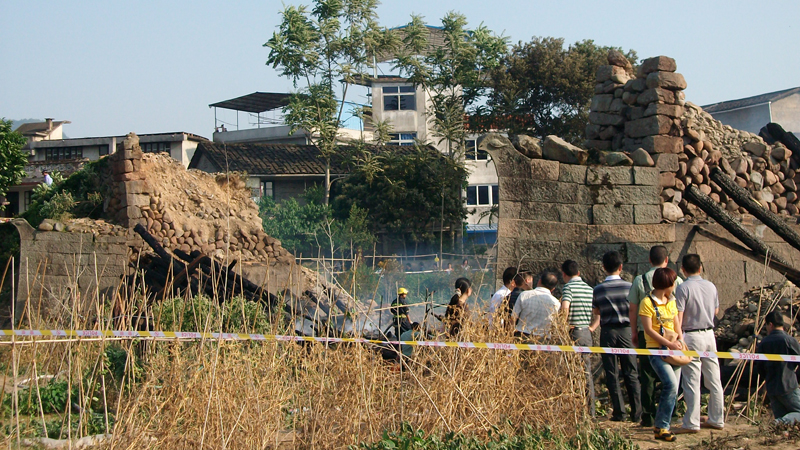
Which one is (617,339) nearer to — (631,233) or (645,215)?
(631,233)

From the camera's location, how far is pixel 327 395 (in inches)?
→ 195

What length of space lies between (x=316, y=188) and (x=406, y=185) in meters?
3.31

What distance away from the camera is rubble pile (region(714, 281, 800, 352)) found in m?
7.95

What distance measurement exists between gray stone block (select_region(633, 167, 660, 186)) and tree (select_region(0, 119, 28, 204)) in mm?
21707

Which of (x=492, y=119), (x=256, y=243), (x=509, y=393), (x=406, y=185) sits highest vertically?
(x=492, y=119)

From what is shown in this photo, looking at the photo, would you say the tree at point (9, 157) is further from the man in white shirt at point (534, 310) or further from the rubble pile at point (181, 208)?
the man in white shirt at point (534, 310)

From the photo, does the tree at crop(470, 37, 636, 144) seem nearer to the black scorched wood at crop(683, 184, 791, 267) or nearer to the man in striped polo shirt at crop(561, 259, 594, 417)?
the black scorched wood at crop(683, 184, 791, 267)

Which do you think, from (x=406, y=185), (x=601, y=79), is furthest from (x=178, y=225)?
(x=406, y=185)

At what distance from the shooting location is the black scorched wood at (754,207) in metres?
8.87

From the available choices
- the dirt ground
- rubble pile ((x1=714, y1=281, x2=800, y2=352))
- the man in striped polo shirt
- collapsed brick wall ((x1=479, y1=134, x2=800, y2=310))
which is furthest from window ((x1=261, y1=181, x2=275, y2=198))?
the dirt ground

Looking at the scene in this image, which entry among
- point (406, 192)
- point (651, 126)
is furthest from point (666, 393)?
point (406, 192)

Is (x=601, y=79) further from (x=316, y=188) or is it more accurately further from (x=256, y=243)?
(x=316, y=188)

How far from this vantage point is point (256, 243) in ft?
52.9

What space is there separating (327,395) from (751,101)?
3007 centimetres
